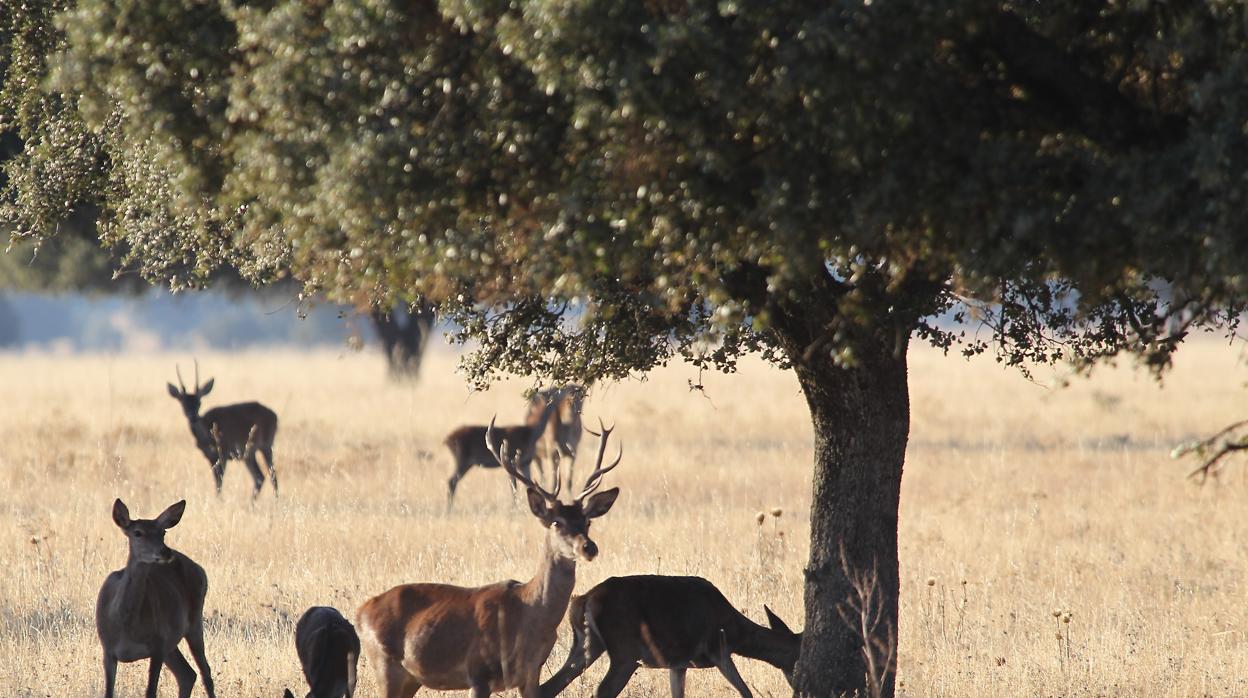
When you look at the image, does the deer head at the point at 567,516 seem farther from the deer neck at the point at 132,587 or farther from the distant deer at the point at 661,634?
the deer neck at the point at 132,587

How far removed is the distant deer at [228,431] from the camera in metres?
18.9

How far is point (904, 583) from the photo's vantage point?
13.0 metres

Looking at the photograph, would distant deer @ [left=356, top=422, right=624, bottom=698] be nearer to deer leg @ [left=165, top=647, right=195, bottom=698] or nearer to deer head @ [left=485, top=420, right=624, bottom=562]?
deer head @ [left=485, top=420, right=624, bottom=562]

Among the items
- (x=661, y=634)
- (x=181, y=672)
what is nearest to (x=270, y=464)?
(x=181, y=672)

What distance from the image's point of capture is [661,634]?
29.8ft

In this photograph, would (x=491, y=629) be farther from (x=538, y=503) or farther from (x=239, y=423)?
(x=239, y=423)

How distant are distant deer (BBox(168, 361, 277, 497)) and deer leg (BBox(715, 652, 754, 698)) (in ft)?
34.7

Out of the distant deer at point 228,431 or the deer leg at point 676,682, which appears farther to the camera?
the distant deer at point 228,431

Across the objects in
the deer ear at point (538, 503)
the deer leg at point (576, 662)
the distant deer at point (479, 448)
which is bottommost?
the deer leg at point (576, 662)

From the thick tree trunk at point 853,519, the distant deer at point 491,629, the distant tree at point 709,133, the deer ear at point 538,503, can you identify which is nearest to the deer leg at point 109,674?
the distant deer at point 491,629

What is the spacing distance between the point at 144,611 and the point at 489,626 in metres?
2.13

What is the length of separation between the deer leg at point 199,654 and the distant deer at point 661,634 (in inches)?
80.7

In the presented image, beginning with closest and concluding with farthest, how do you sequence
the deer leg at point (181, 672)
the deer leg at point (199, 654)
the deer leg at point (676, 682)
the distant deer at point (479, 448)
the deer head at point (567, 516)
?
the deer head at point (567, 516) → the deer leg at point (181, 672) → the deer leg at point (199, 654) → the deer leg at point (676, 682) → the distant deer at point (479, 448)

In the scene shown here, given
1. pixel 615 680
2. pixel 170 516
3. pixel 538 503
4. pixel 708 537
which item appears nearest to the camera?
pixel 538 503
